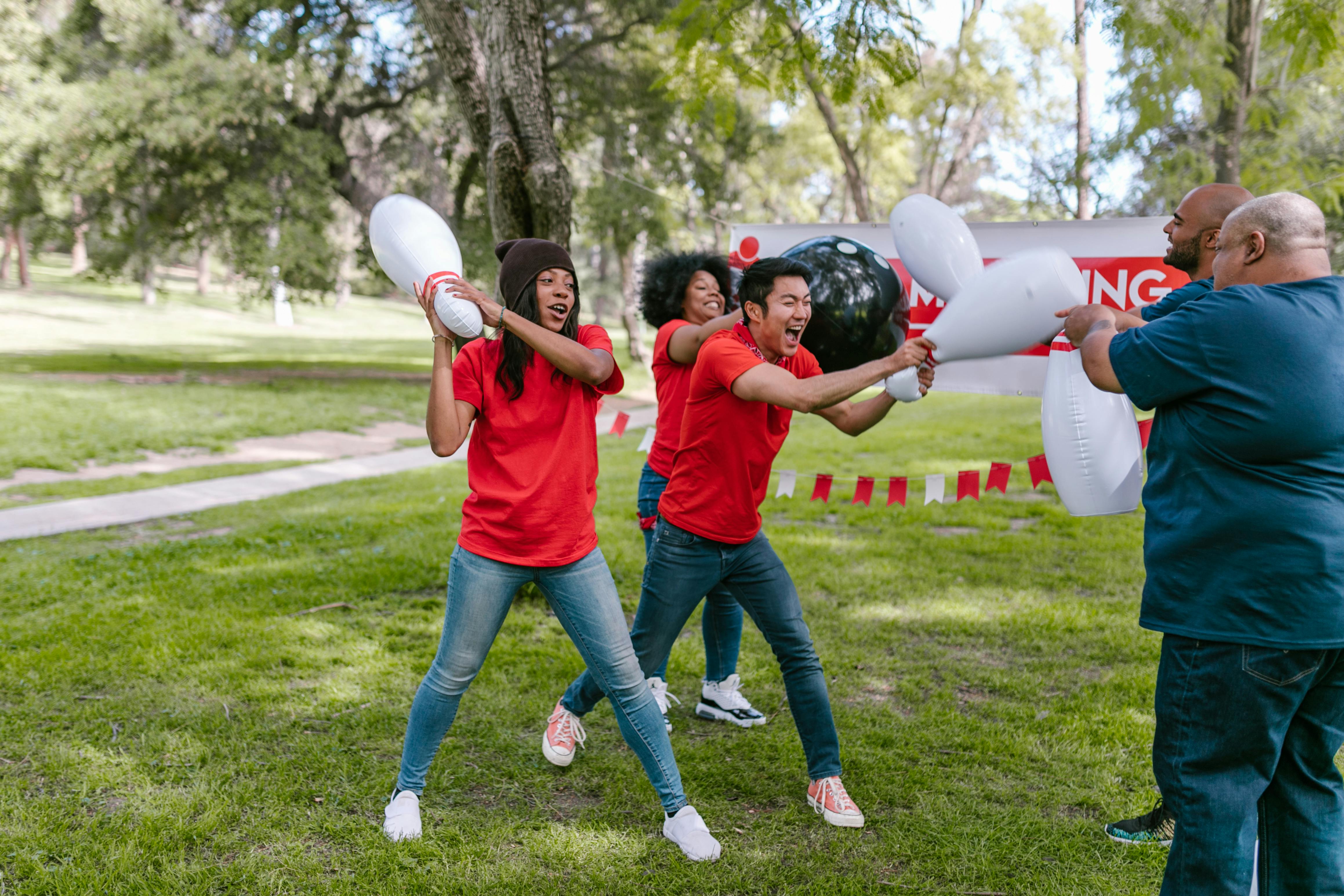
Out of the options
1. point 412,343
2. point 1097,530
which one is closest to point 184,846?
point 1097,530

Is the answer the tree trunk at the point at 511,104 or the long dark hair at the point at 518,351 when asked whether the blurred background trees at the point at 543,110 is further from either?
the long dark hair at the point at 518,351

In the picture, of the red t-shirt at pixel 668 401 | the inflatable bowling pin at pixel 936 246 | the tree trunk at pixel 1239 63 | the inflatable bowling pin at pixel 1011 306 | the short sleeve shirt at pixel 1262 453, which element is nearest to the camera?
the short sleeve shirt at pixel 1262 453

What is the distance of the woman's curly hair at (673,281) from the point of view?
4000 mm

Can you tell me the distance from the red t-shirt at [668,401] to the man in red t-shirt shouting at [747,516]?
1.83 ft

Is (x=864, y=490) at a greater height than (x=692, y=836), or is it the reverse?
(x=864, y=490)

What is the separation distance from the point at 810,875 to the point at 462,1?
15.7 feet

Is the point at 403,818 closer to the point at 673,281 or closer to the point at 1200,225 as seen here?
the point at 673,281

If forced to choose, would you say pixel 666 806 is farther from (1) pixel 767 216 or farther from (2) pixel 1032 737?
(1) pixel 767 216

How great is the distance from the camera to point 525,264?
282 cm

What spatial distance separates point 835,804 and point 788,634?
0.58 metres

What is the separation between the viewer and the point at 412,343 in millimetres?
29188

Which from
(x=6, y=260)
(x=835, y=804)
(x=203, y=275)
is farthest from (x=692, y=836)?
(x=6, y=260)

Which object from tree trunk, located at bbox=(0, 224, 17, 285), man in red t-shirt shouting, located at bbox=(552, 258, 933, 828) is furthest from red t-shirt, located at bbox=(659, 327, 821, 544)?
tree trunk, located at bbox=(0, 224, 17, 285)

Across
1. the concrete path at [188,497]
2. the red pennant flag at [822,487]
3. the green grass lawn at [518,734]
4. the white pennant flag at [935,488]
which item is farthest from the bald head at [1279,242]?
the concrete path at [188,497]
